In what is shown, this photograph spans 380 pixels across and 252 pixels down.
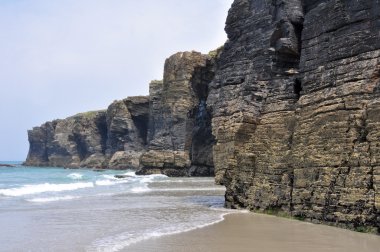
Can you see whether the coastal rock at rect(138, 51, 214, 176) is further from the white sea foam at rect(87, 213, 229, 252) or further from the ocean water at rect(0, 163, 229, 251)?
the white sea foam at rect(87, 213, 229, 252)

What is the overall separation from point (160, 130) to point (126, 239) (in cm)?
5415

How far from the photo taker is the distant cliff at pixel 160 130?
60.0 meters

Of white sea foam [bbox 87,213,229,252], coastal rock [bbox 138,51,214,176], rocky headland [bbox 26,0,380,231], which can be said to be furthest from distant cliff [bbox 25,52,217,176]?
white sea foam [bbox 87,213,229,252]

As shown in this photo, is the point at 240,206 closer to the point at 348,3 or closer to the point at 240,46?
the point at 240,46

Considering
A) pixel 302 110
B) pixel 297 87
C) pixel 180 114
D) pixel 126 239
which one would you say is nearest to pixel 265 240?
pixel 126 239

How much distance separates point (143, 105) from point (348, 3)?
74349mm

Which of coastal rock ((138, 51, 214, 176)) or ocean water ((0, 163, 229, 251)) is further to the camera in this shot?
coastal rock ((138, 51, 214, 176))

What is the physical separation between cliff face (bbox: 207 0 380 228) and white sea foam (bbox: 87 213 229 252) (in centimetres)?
392

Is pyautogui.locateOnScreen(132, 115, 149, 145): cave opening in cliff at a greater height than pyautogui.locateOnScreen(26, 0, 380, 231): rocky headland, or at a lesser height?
greater

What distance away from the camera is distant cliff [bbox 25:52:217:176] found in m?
60.0

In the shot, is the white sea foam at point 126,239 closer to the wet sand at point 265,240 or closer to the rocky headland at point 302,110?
the wet sand at point 265,240

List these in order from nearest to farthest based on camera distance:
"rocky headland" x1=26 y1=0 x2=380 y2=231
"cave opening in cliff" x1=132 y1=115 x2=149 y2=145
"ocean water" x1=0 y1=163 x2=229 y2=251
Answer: "ocean water" x1=0 y1=163 x2=229 y2=251
"rocky headland" x1=26 y1=0 x2=380 y2=231
"cave opening in cliff" x1=132 y1=115 x2=149 y2=145

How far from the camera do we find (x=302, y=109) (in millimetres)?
15977

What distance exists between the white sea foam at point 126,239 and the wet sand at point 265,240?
12.9 inches
